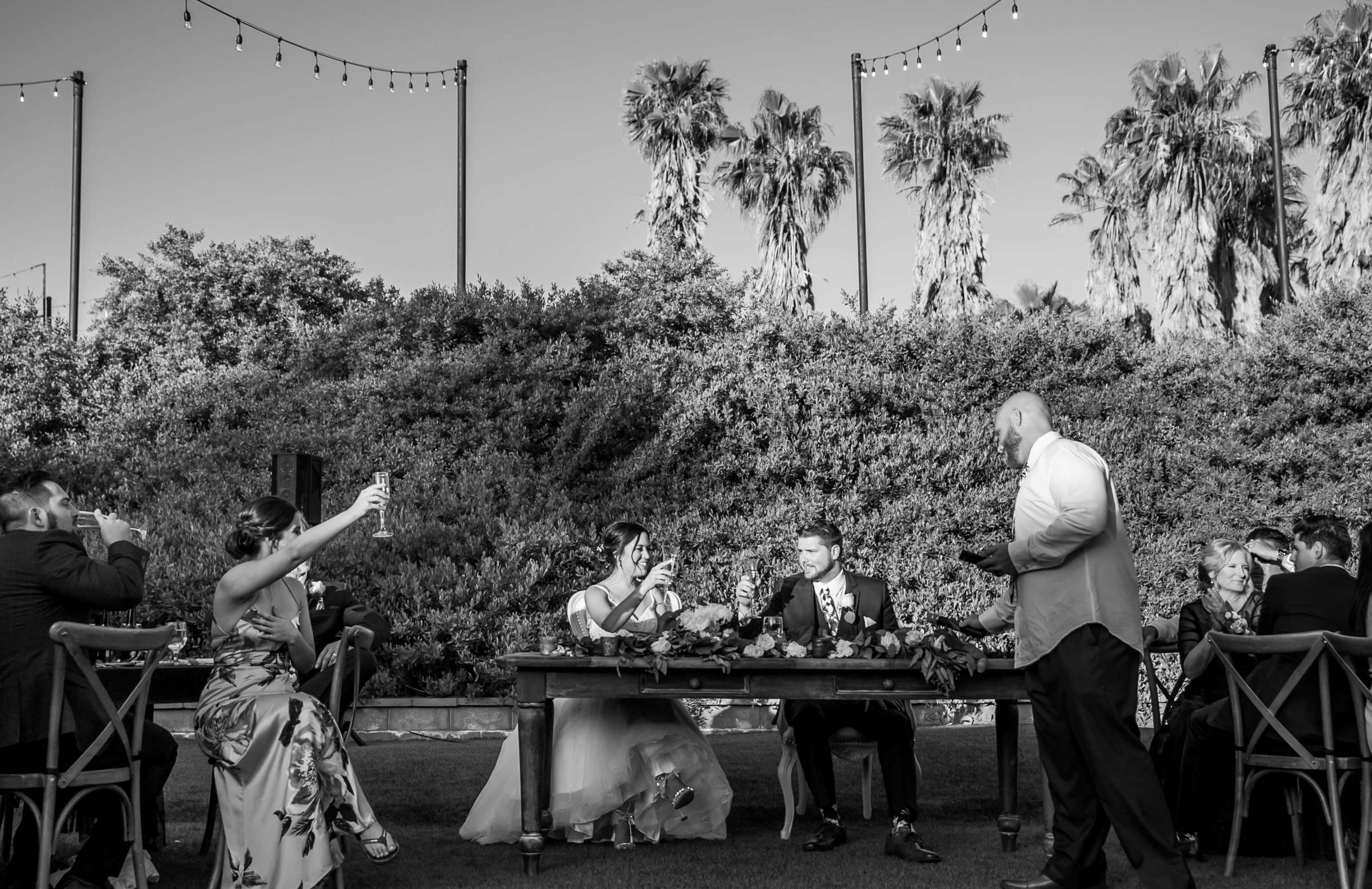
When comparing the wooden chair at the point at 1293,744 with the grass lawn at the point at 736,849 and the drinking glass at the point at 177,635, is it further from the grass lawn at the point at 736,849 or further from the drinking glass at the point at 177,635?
the drinking glass at the point at 177,635

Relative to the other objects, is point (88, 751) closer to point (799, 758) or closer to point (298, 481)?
point (799, 758)

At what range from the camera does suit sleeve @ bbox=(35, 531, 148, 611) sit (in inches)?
164

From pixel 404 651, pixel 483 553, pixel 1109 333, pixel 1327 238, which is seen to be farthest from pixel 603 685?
pixel 1327 238

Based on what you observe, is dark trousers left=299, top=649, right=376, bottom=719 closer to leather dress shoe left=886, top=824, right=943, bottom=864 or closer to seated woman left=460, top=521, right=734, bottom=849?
seated woman left=460, top=521, right=734, bottom=849

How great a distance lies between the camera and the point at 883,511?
12.4m

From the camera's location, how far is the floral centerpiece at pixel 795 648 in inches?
197

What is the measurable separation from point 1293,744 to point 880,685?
1.58m

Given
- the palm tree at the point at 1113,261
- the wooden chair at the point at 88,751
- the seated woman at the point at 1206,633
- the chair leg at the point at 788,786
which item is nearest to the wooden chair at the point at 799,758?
the chair leg at the point at 788,786

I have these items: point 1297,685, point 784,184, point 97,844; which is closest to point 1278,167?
point 784,184

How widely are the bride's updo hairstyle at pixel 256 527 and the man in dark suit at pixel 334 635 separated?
61cm

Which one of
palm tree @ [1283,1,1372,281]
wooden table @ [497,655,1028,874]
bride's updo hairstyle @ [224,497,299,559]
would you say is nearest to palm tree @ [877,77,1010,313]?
palm tree @ [1283,1,1372,281]

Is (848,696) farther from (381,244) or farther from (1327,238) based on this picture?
(1327,238)

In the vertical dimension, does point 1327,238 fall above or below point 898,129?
below

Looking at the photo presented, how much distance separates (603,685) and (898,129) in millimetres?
20700
